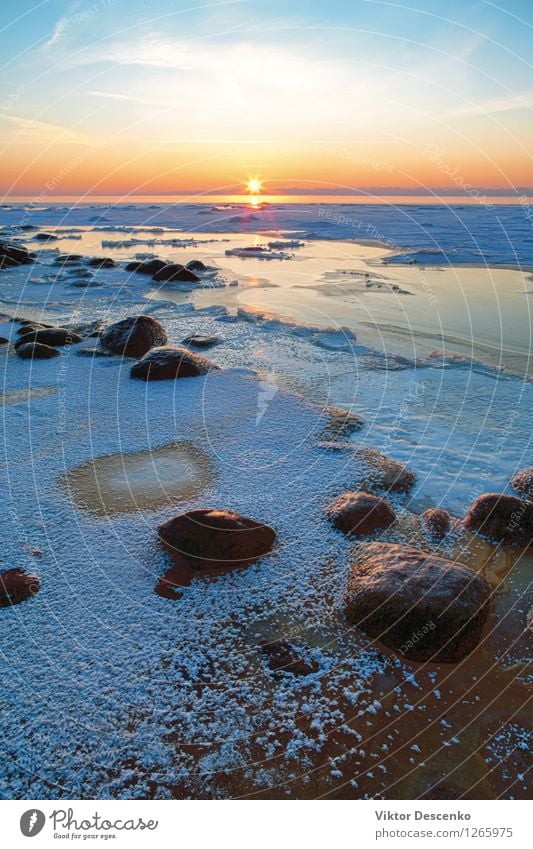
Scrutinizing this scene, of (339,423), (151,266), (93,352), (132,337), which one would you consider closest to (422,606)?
(339,423)

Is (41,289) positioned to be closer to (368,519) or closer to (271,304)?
(271,304)

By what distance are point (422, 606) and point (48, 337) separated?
12.6m

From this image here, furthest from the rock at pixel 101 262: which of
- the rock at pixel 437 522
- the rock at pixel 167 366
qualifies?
the rock at pixel 437 522

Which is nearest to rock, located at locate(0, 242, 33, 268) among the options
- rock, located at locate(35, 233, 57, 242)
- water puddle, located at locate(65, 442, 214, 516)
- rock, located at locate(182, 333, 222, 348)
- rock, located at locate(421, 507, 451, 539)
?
rock, located at locate(35, 233, 57, 242)

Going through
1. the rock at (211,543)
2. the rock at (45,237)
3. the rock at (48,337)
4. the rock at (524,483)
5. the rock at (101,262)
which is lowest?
the rock at (211,543)

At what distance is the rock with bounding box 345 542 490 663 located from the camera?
206 inches

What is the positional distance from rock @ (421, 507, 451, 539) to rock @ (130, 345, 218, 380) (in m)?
6.94

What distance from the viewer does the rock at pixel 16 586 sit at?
570cm

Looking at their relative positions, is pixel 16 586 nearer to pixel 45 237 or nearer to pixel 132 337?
pixel 132 337

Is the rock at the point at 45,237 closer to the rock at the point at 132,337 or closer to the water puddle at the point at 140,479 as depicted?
the rock at the point at 132,337

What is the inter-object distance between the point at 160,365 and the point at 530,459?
8.00 metres

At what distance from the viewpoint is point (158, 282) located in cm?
2456

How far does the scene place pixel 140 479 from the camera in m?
8.04

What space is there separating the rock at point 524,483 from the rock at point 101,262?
1040 inches
